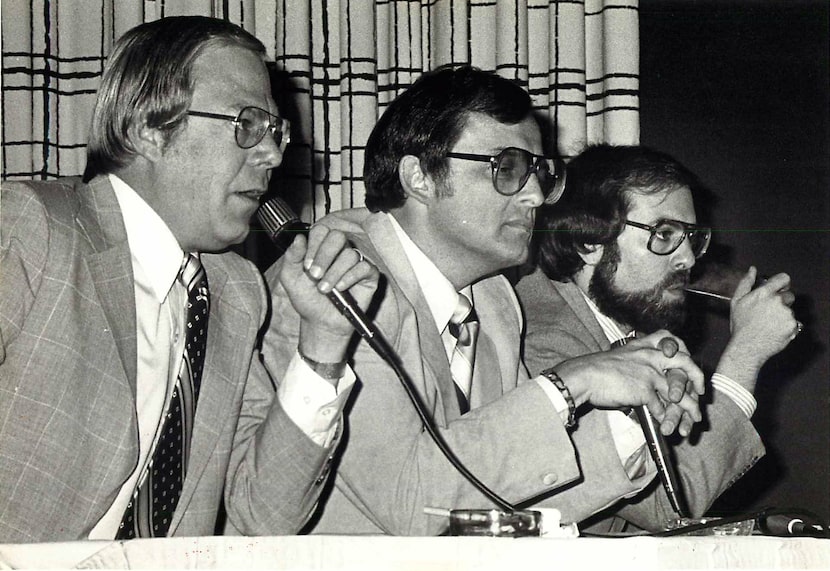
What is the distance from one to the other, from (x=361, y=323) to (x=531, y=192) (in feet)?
2.16

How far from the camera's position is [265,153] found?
4.61ft

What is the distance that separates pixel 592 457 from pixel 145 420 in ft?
1.98

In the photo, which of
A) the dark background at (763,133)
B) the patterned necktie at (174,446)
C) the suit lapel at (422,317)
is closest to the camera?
the patterned necktie at (174,446)

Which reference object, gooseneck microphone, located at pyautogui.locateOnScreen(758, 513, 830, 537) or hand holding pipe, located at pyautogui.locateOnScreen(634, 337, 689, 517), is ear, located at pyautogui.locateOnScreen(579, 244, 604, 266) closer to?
hand holding pipe, located at pyautogui.locateOnScreen(634, 337, 689, 517)

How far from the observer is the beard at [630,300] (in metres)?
1.96

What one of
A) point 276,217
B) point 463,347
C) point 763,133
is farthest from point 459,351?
point 763,133

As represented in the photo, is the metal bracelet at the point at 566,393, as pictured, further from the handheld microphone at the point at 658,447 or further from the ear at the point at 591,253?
the ear at the point at 591,253

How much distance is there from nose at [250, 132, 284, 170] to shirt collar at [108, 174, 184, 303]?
0.51ft

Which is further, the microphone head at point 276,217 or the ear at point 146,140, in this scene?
the ear at point 146,140

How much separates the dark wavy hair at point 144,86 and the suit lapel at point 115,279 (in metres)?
0.14

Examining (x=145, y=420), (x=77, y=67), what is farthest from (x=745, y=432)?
(x=77, y=67)

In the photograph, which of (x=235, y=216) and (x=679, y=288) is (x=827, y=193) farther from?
(x=235, y=216)

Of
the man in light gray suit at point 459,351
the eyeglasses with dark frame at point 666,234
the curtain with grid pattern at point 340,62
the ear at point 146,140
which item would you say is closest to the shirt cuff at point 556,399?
the man in light gray suit at point 459,351

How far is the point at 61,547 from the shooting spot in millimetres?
887
